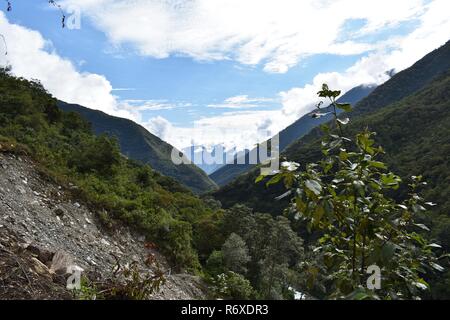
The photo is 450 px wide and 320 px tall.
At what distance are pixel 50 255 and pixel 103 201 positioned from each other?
6471 millimetres

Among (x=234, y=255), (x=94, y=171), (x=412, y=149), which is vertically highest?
(x=412, y=149)

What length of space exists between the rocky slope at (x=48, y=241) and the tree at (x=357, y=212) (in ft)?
10.9

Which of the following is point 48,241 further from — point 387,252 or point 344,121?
point 387,252

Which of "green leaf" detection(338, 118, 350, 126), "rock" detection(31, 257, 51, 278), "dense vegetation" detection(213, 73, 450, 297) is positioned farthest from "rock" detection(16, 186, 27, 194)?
"dense vegetation" detection(213, 73, 450, 297)

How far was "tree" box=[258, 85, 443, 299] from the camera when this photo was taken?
1856mm

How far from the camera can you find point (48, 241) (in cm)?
773

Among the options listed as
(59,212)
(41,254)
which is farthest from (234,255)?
(41,254)

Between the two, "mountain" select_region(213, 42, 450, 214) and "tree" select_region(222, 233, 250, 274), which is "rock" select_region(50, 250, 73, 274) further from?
"mountain" select_region(213, 42, 450, 214)

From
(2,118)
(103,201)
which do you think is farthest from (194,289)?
(2,118)

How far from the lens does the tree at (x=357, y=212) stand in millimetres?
1856

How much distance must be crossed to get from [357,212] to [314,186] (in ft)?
1.50

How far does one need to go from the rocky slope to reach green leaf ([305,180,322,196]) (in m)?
3.45

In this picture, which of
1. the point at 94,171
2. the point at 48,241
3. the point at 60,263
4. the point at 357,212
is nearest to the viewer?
the point at 357,212

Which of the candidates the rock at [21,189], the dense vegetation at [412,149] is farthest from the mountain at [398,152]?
the rock at [21,189]
